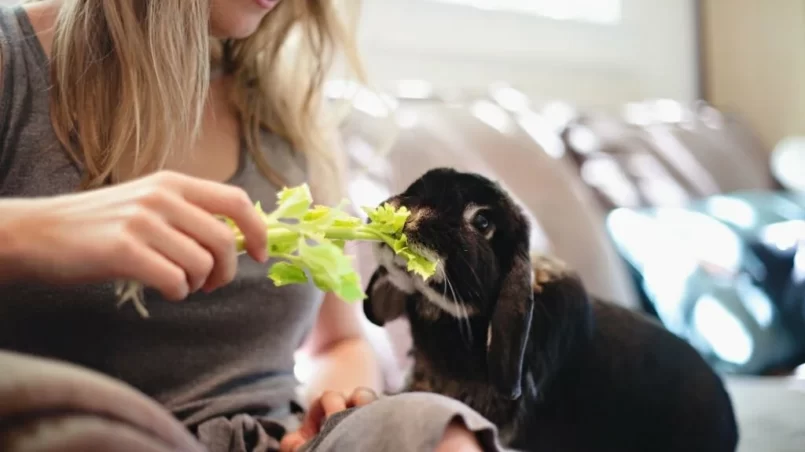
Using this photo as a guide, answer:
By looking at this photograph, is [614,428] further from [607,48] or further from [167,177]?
[607,48]

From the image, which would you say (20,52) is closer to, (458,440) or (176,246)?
(176,246)

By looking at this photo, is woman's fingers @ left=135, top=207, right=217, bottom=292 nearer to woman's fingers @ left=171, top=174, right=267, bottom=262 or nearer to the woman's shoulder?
woman's fingers @ left=171, top=174, right=267, bottom=262

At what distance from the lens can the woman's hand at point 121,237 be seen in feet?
1.25

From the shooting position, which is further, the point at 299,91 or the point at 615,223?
the point at 615,223

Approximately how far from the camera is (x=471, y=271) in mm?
525

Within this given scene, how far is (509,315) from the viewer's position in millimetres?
534

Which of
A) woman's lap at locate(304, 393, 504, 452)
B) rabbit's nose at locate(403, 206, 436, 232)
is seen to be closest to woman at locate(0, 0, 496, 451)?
woman's lap at locate(304, 393, 504, 452)

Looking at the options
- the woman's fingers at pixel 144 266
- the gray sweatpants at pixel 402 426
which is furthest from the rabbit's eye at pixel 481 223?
the woman's fingers at pixel 144 266

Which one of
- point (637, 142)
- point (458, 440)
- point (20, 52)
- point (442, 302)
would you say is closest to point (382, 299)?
point (442, 302)

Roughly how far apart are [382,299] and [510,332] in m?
0.11

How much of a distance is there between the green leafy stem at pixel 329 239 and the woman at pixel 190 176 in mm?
48

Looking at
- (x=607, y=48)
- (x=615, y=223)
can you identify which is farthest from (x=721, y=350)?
(x=607, y=48)

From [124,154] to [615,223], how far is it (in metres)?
0.77

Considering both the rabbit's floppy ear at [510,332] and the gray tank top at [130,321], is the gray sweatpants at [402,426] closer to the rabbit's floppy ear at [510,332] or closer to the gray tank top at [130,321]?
the rabbit's floppy ear at [510,332]
